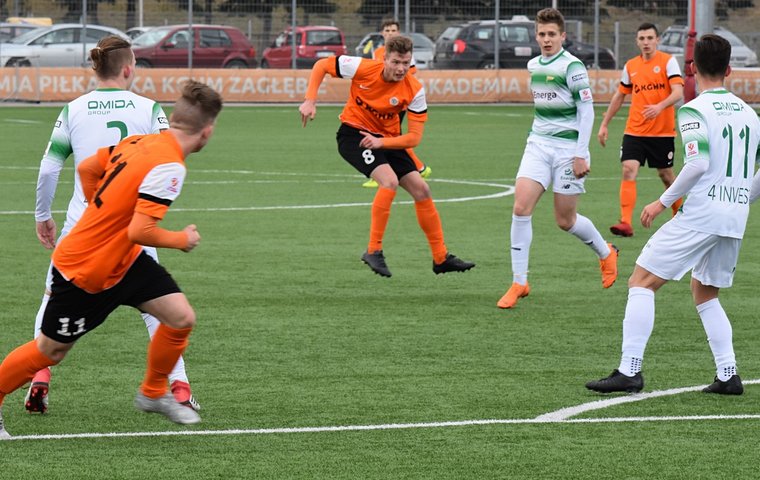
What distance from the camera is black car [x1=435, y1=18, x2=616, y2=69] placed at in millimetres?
39688

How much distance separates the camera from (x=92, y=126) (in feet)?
23.4

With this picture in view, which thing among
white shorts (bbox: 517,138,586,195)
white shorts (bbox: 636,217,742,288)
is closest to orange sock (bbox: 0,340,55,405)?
white shorts (bbox: 636,217,742,288)

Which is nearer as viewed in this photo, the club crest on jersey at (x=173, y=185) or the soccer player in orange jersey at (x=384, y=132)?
the club crest on jersey at (x=173, y=185)

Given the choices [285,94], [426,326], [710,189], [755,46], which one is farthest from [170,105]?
[710,189]

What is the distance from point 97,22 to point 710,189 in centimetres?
Result: 3409

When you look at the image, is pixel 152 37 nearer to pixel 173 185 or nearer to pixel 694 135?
pixel 694 135

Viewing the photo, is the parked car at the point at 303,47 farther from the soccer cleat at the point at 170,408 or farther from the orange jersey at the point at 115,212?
the orange jersey at the point at 115,212

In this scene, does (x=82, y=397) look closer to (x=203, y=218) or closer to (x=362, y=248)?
(x=362, y=248)

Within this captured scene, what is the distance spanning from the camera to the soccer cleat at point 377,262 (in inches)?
451

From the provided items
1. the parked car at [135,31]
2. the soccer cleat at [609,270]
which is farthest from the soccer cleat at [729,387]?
the parked car at [135,31]

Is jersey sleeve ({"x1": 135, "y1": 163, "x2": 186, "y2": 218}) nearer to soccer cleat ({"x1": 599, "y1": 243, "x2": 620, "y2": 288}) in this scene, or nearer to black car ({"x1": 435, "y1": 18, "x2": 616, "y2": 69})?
soccer cleat ({"x1": 599, "y1": 243, "x2": 620, "y2": 288})

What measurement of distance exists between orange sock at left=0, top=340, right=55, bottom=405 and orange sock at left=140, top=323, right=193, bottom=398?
446 millimetres

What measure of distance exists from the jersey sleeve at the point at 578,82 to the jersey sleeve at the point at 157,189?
16.4 ft

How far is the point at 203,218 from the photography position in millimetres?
15391
